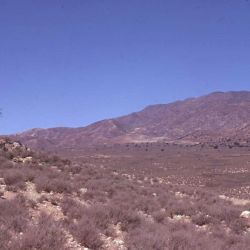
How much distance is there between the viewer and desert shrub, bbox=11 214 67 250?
963 cm

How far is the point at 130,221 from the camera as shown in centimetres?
1476

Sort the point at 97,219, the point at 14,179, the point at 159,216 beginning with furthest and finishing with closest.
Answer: the point at 14,179
the point at 159,216
the point at 97,219

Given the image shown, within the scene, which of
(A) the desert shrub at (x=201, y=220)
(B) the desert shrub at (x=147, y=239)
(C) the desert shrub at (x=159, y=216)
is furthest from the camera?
(A) the desert shrub at (x=201, y=220)

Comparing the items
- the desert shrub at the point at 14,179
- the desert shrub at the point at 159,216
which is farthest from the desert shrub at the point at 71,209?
the desert shrub at the point at 159,216

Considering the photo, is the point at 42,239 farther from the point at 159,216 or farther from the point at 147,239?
the point at 159,216

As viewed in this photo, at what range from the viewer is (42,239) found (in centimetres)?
999

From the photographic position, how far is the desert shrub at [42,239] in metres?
9.63

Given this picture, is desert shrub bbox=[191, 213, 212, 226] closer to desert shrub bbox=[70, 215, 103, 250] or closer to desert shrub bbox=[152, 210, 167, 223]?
desert shrub bbox=[152, 210, 167, 223]

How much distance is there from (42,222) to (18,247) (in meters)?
2.30

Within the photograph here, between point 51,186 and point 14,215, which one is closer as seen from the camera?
point 14,215

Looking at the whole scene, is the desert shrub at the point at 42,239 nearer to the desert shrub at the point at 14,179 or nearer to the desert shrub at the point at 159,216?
the desert shrub at the point at 14,179

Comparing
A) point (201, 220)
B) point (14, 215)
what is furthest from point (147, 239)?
point (201, 220)

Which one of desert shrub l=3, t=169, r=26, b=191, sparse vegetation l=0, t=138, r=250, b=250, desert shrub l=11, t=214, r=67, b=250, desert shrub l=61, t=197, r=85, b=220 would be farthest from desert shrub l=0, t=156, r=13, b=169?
desert shrub l=11, t=214, r=67, b=250

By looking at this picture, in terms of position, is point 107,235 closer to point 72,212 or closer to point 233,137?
point 72,212
